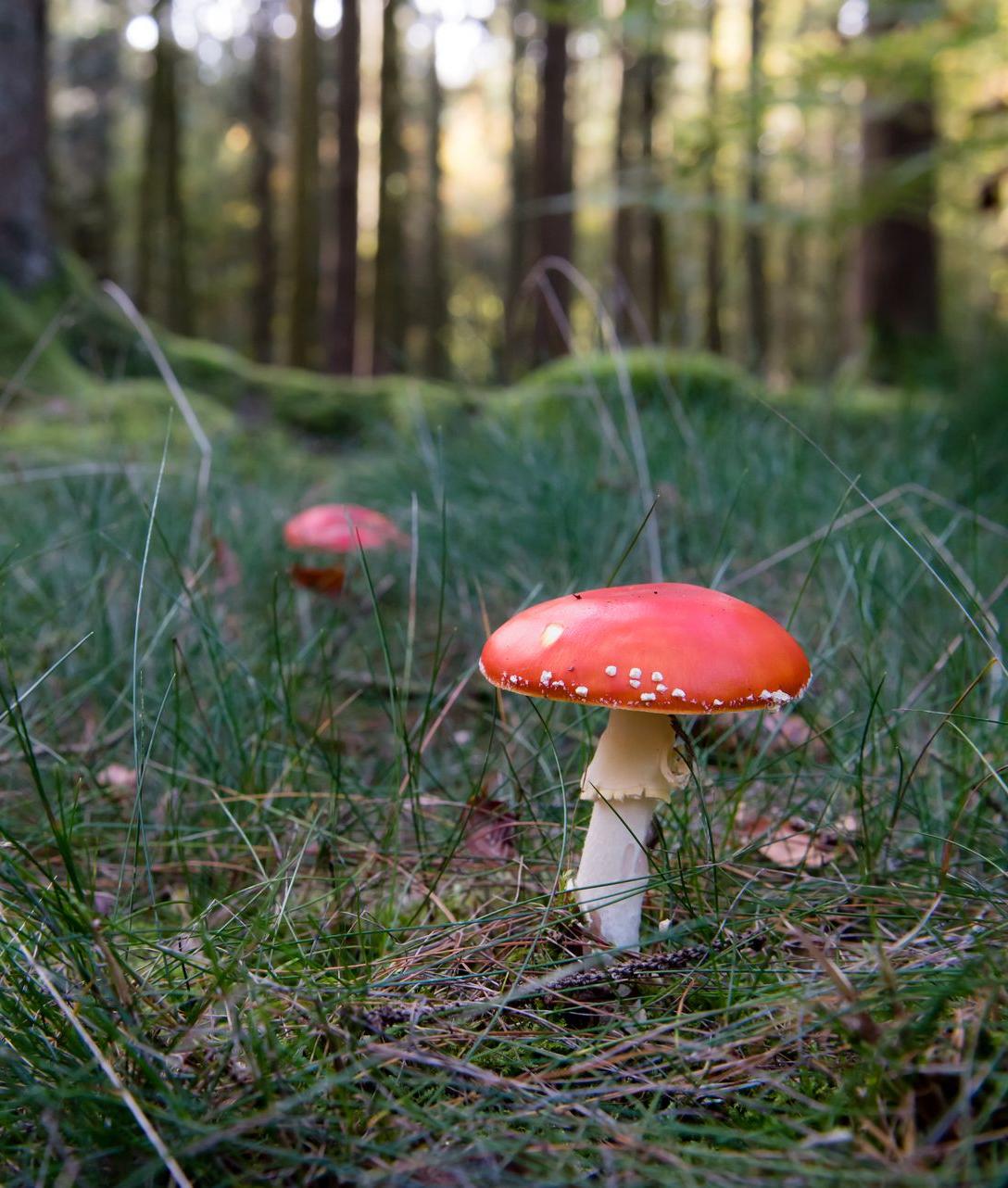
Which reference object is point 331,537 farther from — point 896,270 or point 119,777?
point 896,270

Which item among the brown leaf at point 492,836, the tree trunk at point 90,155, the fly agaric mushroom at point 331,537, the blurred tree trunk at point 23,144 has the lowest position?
the brown leaf at point 492,836

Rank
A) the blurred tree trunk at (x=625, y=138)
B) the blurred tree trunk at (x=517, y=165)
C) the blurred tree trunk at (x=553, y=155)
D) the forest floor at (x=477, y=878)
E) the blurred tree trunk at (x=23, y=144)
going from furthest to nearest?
the blurred tree trunk at (x=517, y=165) → the blurred tree trunk at (x=625, y=138) → the blurred tree trunk at (x=553, y=155) → the blurred tree trunk at (x=23, y=144) → the forest floor at (x=477, y=878)

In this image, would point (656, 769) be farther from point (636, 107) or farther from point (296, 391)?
point (636, 107)

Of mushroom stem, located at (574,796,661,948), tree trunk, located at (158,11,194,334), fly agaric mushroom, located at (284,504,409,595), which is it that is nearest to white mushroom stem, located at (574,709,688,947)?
mushroom stem, located at (574,796,661,948)

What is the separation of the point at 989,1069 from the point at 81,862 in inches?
54.4

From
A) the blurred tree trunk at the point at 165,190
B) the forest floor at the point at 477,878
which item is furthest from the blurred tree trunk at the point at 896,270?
the blurred tree trunk at the point at 165,190

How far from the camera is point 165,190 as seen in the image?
48.0 ft

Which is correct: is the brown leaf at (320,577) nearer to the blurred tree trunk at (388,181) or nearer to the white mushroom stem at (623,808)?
the white mushroom stem at (623,808)

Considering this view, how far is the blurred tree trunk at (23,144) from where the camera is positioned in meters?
5.19

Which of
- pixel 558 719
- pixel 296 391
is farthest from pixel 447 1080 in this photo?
pixel 296 391

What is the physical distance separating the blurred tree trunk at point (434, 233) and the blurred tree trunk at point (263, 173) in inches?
→ 121

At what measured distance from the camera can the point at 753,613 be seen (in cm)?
130

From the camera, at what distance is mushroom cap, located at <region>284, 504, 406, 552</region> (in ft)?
9.05

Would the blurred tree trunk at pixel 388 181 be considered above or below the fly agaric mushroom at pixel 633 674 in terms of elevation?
above
